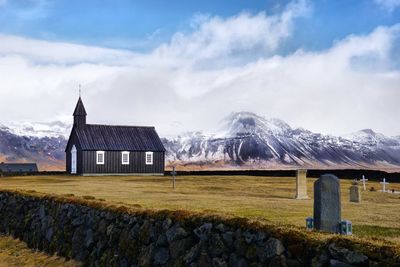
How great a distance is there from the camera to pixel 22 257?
2300cm

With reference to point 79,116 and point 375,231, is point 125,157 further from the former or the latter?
point 375,231

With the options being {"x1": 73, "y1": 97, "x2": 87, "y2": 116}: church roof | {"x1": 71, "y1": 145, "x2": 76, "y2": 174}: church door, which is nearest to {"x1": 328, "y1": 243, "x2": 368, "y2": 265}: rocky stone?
{"x1": 71, "y1": 145, "x2": 76, "y2": 174}: church door

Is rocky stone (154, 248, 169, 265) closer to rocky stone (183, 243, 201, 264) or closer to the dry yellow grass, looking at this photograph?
rocky stone (183, 243, 201, 264)

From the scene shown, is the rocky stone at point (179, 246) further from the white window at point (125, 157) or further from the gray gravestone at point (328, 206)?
the white window at point (125, 157)

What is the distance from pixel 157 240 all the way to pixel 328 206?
4924 mm

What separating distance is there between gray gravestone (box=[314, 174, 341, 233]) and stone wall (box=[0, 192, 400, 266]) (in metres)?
1.49

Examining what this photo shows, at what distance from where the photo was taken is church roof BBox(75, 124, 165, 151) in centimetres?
6938

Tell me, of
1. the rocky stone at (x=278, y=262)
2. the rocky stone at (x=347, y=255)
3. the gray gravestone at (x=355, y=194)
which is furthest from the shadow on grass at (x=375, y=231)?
the gray gravestone at (x=355, y=194)

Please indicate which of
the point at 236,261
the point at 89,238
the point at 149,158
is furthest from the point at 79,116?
the point at 236,261

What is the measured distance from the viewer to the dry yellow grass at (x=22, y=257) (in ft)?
67.9

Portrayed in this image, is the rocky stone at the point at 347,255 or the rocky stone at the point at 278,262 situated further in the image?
the rocky stone at the point at 278,262

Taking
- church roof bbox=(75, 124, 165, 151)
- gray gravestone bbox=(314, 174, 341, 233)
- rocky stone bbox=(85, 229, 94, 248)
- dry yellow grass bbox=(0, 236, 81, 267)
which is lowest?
dry yellow grass bbox=(0, 236, 81, 267)

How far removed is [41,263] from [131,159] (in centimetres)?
4928

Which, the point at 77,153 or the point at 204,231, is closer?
the point at 204,231
